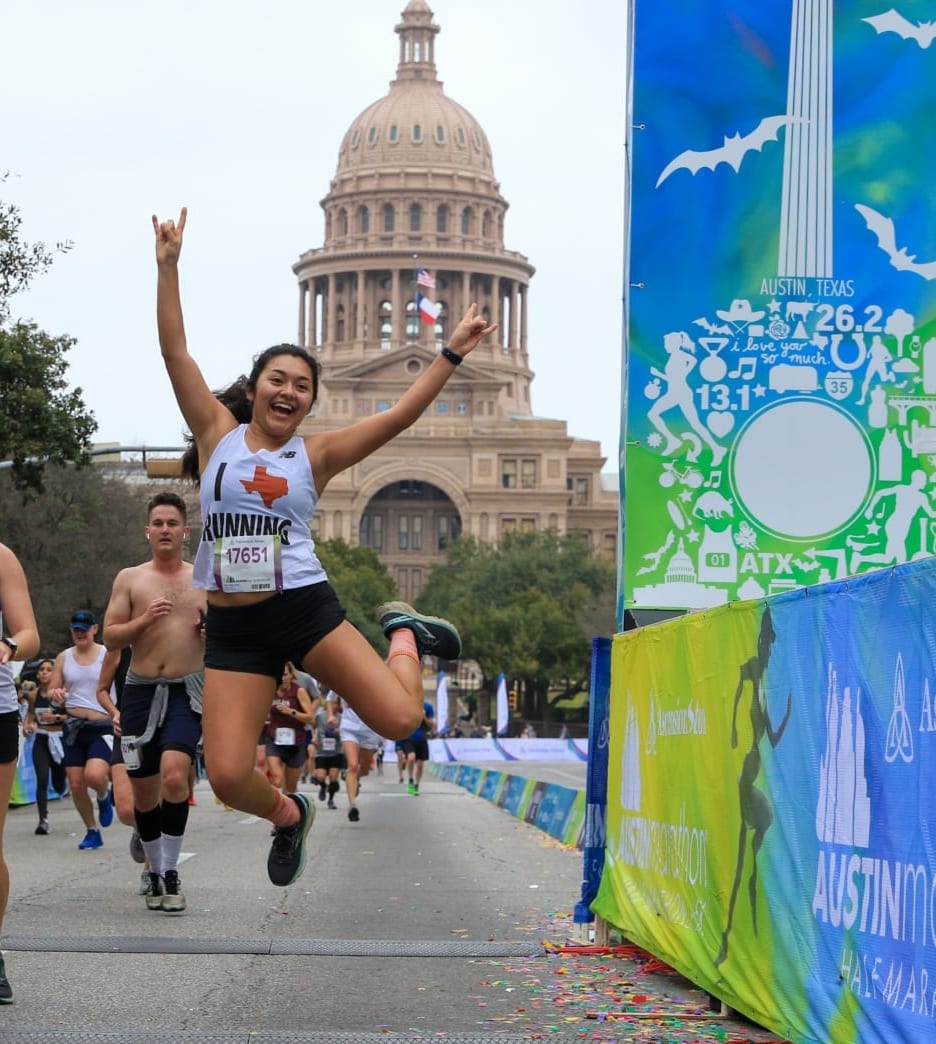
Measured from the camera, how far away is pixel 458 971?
8.73 meters

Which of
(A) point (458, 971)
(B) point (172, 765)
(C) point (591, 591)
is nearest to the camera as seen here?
(A) point (458, 971)

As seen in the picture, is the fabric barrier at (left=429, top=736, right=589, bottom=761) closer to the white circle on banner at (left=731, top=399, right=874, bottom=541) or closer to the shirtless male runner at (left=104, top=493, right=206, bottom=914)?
the white circle on banner at (left=731, top=399, right=874, bottom=541)

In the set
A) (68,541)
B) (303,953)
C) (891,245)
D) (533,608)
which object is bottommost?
(303,953)

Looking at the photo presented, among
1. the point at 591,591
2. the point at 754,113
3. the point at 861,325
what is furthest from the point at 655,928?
the point at 591,591

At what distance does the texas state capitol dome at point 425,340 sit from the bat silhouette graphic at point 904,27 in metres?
147

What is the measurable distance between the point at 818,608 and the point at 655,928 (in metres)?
2.66

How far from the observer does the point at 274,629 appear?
7.20 meters

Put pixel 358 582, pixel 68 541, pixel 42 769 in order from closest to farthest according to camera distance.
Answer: pixel 42 769 < pixel 68 541 < pixel 358 582

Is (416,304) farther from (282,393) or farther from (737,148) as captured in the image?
(282,393)

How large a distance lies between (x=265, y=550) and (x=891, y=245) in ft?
16.2

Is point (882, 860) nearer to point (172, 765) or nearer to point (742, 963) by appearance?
point (742, 963)

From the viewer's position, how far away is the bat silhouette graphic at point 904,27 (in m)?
11.2

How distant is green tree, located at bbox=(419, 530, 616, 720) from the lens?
364 feet

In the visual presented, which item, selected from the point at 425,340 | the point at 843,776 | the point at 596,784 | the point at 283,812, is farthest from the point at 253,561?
the point at 425,340
